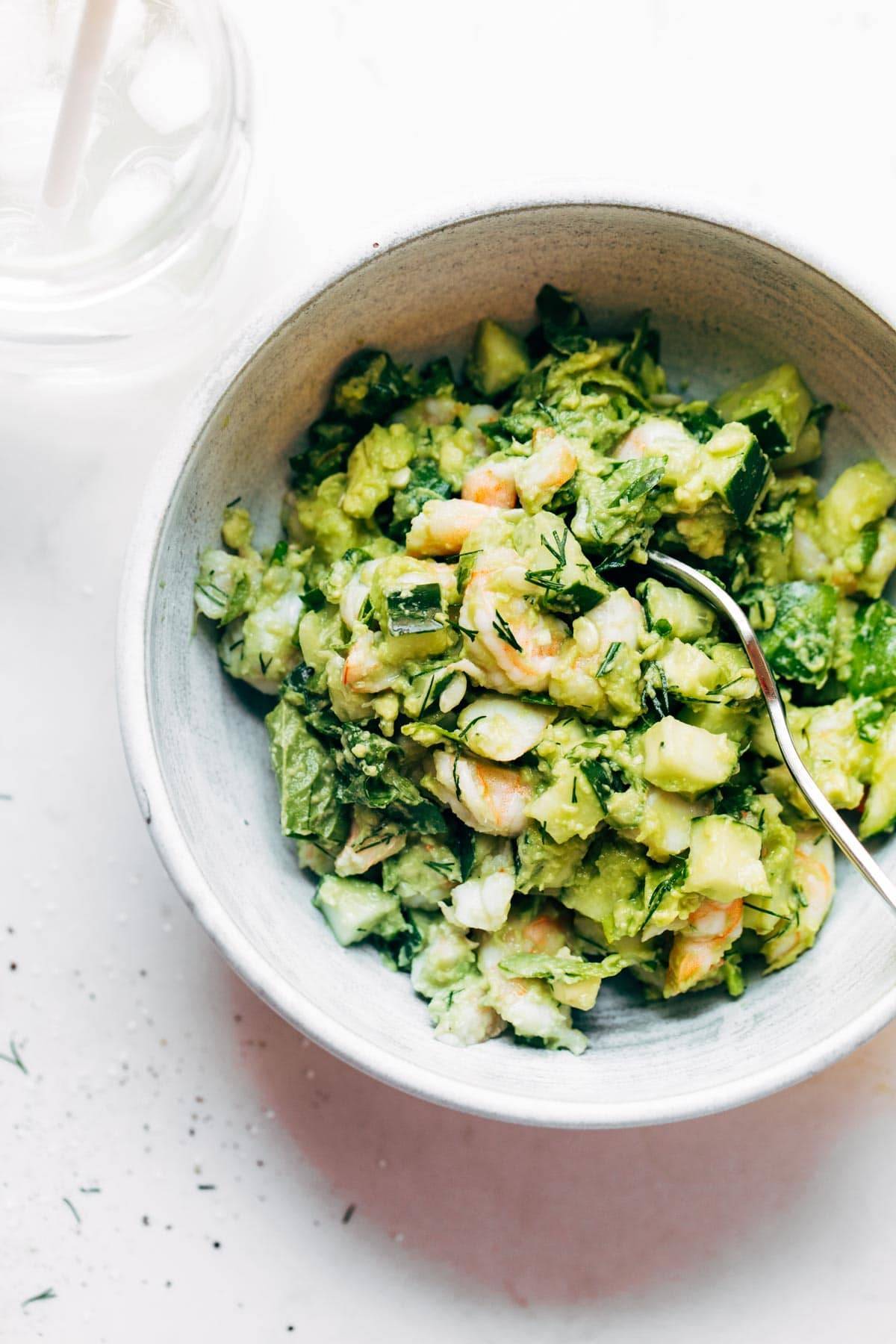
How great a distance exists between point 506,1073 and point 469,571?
2.35ft

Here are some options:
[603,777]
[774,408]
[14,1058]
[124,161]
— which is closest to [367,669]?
[603,777]

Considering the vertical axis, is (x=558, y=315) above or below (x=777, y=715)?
above

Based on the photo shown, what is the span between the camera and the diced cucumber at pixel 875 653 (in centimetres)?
172

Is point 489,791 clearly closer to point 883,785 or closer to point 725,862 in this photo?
point 725,862

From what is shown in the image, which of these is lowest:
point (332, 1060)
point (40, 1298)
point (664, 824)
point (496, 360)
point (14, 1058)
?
point (40, 1298)

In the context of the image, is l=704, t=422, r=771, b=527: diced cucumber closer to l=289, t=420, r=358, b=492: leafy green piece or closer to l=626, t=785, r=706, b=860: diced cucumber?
l=626, t=785, r=706, b=860: diced cucumber

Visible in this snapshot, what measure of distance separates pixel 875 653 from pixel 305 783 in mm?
850

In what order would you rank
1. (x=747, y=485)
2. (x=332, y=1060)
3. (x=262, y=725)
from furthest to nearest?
(x=332, y=1060)
(x=262, y=725)
(x=747, y=485)

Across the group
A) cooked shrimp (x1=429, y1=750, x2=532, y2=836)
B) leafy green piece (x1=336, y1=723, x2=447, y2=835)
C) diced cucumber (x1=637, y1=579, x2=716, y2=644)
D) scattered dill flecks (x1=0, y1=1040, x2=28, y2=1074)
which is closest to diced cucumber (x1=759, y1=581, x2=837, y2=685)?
diced cucumber (x1=637, y1=579, x2=716, y2=644)

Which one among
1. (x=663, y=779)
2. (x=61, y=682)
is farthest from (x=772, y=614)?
(x=61, y=682)

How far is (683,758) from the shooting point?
155cm

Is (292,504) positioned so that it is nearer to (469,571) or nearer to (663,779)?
(469,571)

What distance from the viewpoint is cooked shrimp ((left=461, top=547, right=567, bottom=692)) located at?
5.12 feet

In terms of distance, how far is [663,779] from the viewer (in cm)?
157
